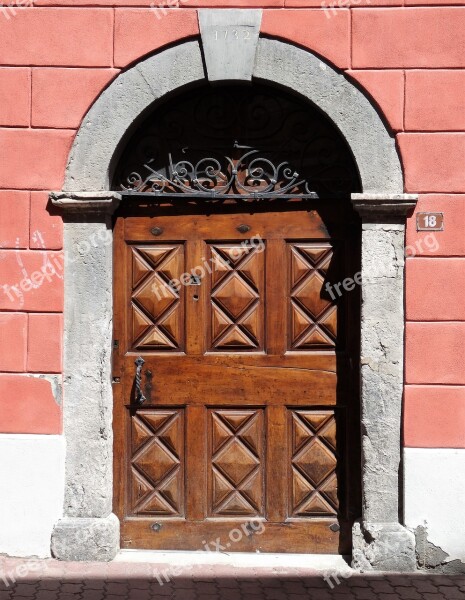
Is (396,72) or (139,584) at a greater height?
(396,72)

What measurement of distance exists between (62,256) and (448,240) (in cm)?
255

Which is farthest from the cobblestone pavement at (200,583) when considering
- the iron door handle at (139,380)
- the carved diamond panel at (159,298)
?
the carved diamond panel at (159,298)

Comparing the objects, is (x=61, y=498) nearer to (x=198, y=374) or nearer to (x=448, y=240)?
(x=198, y=374)

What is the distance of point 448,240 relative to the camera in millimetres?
5164

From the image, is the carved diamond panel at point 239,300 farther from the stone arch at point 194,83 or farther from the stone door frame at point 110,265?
the stone arch at point 194,83

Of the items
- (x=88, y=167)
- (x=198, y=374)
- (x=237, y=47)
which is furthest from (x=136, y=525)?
(x=237, y=47)

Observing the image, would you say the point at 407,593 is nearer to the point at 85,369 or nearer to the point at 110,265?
the point at 85,369

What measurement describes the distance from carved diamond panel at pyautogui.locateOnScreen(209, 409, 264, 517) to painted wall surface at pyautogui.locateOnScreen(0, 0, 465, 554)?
1.02 metres

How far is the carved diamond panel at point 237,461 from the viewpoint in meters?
5.49

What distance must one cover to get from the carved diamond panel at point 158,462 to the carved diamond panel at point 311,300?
102 cm

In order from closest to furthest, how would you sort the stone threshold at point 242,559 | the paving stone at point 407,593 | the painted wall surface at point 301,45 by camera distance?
the paving stone at point 407,593 < the painted wall surface at point 301,45 < the stone threshold at point 242,559

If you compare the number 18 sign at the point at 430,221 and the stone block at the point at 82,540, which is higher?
the number 18 sign at the point at 430,221

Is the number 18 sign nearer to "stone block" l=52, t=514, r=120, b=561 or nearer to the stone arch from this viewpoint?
the stone arch

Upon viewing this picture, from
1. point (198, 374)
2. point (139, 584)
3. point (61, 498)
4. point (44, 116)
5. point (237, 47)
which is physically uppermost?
point (237, 47)
